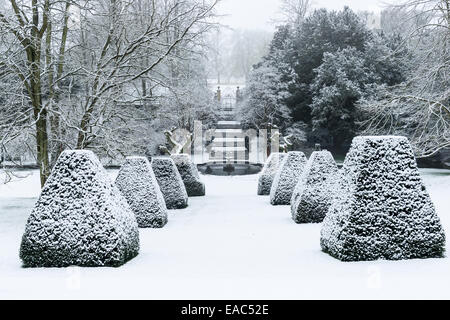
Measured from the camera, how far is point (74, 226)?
20.8 ft

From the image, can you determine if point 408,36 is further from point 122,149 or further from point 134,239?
point 134,239

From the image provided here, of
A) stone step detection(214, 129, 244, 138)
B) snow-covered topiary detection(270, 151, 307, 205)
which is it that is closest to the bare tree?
snow-covered topiary detection(270, 151, 307, 205)

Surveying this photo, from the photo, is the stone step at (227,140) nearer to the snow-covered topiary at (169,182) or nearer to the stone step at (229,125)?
the stone step at (229,125)

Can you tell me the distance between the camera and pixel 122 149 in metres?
13.0

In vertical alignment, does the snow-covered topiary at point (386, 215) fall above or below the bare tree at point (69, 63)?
below

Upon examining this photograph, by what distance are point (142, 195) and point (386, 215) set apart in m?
5.90

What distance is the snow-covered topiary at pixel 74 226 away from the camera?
6.32m

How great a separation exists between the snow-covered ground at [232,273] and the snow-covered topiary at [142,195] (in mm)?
497

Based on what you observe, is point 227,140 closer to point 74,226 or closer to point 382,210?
point 382,210

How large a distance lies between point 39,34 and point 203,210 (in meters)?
6.98

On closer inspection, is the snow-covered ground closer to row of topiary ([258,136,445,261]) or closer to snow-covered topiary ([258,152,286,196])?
row of topiary ([258,136,445,261])

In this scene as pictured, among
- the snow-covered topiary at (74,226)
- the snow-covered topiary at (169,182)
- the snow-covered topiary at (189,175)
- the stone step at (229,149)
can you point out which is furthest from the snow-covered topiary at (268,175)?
the stone step at (229,149)

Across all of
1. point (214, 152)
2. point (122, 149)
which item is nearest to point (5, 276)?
point (122, 149)

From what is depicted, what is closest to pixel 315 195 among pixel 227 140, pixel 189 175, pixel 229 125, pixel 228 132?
pixel 189 175
